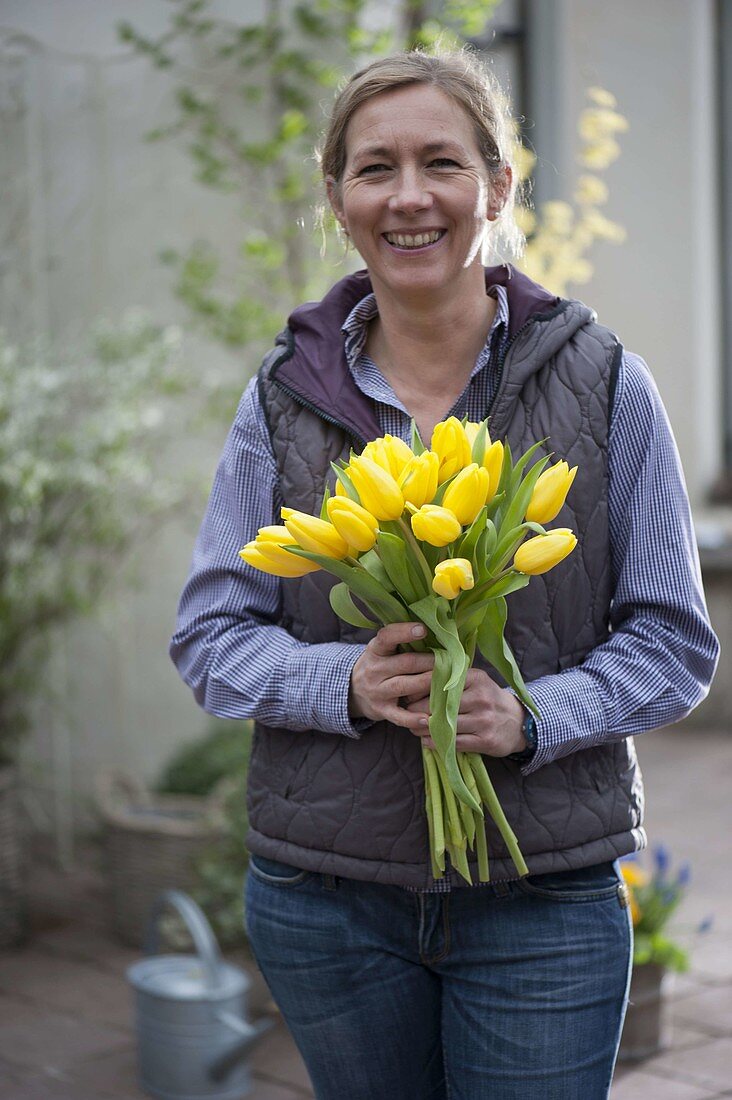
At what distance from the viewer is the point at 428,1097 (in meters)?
1.72

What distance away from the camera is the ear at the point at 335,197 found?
5.78ft

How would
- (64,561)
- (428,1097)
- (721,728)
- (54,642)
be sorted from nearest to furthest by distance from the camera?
(428,1097), (64,561), (54,642), (721,728)

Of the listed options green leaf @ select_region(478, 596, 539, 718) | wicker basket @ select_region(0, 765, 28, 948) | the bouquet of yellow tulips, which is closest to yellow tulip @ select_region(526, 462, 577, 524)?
the bouquet of yellow tulips

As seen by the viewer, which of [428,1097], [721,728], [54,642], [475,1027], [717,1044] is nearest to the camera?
[475,1027]

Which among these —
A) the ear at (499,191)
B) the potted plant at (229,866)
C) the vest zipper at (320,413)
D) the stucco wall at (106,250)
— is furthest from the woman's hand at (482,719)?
the stucco wall at (106,250)

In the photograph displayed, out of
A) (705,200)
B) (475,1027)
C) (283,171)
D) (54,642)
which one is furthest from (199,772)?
(705,200)

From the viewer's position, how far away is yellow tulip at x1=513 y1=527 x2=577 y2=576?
1423 millimetres

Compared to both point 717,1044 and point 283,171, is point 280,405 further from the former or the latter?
point 283,171

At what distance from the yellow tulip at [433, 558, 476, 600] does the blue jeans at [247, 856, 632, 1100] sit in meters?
0.40

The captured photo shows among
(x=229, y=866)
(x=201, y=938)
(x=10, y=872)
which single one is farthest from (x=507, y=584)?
(x=10, y=872)

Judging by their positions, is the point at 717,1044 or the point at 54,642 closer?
the point at 717,1044

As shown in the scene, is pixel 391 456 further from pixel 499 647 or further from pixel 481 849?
pixel 481 849

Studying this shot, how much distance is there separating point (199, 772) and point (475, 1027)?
2955 mm

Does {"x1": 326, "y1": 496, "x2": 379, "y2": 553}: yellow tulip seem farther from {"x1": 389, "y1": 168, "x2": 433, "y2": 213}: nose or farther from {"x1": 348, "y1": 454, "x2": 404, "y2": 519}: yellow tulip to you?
{"x1": 389, "y1": 168, "x2": 433, "y2": 213}: nose
